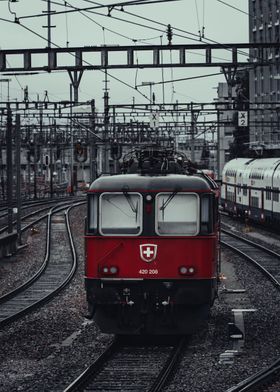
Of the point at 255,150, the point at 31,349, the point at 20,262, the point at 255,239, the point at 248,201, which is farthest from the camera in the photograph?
the point at 255,150

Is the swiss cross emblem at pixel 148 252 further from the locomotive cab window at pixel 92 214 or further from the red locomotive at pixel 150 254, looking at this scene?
the locomotive cab window at pixel 92 214

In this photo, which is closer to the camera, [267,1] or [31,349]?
[31,349]

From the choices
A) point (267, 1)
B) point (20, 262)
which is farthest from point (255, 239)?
point (267, 1)

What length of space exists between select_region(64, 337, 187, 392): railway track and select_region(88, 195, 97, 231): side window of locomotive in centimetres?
184

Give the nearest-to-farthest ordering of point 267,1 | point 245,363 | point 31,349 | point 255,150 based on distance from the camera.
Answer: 1. point 245,363
2. point 31,349
3. point 255,150
4. point 267,1

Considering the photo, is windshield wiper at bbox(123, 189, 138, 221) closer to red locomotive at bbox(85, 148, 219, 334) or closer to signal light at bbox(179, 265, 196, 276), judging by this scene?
red locomotive at bbox(85, 148, 219, 334)

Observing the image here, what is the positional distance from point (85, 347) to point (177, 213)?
2515 millimetres

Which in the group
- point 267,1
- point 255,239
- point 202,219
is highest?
point 267,1

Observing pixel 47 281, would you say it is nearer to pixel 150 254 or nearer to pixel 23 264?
pixel 23 264

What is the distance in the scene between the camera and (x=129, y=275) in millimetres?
14570

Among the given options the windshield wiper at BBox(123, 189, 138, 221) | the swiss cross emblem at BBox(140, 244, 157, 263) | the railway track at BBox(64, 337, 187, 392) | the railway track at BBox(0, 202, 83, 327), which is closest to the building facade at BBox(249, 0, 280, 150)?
the railway track at BBox(0, 202, 83, 327)

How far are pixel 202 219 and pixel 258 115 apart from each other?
241 ft

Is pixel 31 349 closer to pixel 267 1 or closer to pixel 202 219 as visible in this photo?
pixel 202 219

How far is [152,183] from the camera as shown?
14.9 m
